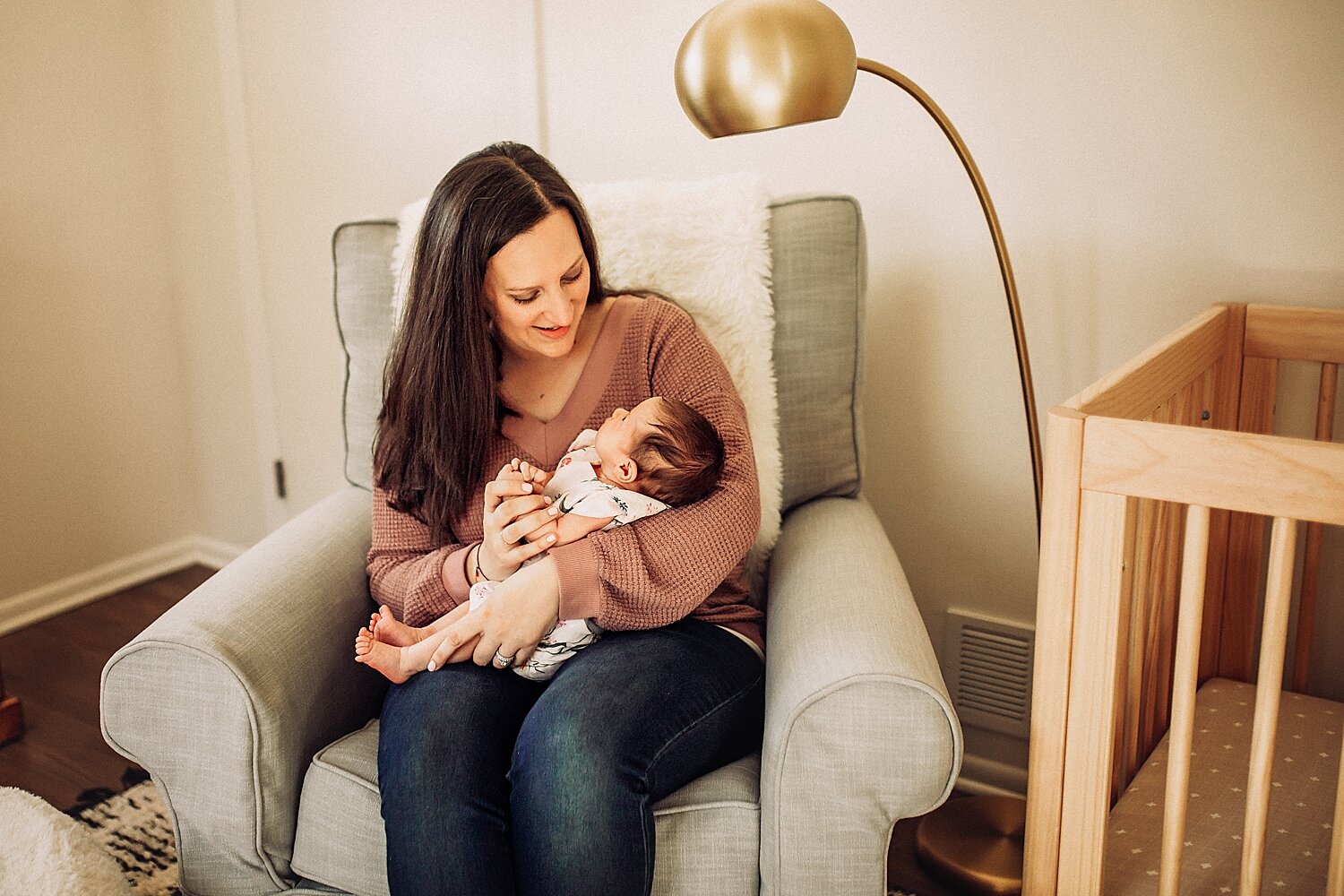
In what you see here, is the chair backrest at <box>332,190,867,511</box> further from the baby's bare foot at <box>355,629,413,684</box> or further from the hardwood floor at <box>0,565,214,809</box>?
the hardwood floor at <box>0,565,214,809</box>

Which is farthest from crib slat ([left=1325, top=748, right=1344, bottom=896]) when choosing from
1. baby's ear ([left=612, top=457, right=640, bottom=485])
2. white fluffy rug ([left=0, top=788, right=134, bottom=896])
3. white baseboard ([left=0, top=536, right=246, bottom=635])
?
white baseboard ([left=0, top=536, right=246, bottom=635])

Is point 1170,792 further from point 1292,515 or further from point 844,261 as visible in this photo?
point 844,261

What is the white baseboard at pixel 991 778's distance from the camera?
71.2 inches

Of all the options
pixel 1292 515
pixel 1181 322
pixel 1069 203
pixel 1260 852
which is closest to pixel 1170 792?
pixel 1260 852

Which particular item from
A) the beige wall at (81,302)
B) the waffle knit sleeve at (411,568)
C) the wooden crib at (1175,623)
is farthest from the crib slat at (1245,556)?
the beige wall at (81,302)

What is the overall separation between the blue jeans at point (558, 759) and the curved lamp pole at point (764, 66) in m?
0.60

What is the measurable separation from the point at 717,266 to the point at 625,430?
0.39 m

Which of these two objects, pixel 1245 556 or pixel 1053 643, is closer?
pixel 1053 643

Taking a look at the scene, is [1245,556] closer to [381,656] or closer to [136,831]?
[381,656]

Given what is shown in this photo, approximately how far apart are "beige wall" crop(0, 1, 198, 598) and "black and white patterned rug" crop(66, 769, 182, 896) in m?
0.91

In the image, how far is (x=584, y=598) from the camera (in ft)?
3.93

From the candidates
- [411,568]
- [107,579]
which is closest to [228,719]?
[411,568]

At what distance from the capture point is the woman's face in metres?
1.29

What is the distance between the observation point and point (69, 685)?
7.21 ft
